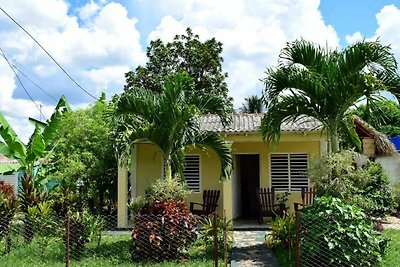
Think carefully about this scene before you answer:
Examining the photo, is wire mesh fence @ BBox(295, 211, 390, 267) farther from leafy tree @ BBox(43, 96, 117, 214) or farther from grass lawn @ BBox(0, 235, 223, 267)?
leafy tree @ BBox(43, 96, 117, 214)

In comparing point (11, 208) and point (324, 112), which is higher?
point (324, 112)

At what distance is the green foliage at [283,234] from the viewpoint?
1056cm

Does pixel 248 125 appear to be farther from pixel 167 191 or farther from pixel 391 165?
pixel 391 165

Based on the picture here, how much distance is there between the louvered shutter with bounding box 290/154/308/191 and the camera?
16578 mm

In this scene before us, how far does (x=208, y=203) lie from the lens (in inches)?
627

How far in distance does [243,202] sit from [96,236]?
9.27 metres

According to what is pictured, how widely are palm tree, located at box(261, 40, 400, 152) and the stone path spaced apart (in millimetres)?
2969

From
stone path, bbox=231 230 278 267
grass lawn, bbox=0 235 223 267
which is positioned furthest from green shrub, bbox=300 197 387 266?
grass lawn, bbox=0 235 223 267

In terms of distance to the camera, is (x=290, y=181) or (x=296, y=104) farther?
(x=290, y=181)

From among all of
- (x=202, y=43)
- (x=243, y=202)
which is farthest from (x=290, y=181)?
(x=202, y=43)

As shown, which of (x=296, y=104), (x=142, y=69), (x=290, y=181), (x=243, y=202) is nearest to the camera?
(x=296, y=104)

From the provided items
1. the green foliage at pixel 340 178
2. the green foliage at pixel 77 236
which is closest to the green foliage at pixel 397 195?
the green foliage at pixel 340 178

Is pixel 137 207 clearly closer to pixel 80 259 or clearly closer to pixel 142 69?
pixel 80 259

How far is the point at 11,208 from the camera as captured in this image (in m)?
12.3
